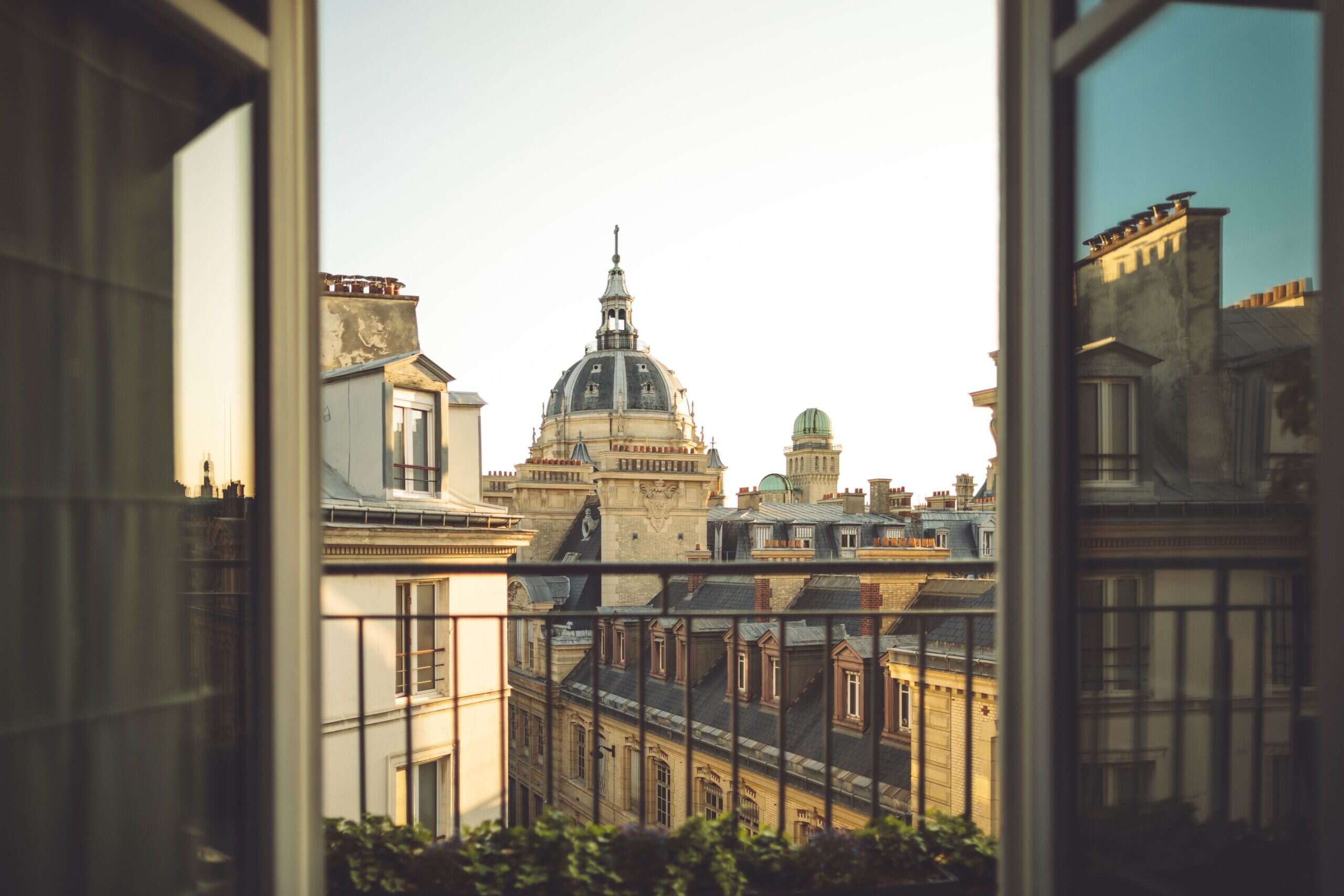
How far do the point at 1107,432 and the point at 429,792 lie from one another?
10.1 m

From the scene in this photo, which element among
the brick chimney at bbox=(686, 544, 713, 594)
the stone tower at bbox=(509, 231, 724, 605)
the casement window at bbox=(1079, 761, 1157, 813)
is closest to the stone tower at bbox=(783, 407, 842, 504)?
the stone tower at bbox=(509, 231, 724, 605)

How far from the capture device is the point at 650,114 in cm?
963

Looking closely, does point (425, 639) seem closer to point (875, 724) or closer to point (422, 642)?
point (422, 642)

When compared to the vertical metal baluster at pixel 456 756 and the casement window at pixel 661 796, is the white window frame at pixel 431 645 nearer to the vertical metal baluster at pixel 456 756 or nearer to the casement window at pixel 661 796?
Answer: the casement window at pixel 661 796

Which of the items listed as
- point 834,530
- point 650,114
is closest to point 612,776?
point 650,114

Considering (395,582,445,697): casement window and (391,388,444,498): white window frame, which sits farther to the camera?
(391,388,444,498): white window frame

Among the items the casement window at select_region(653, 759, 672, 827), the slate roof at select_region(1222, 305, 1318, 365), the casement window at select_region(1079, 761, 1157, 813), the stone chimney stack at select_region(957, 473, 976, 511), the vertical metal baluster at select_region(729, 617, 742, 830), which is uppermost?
the slate roof at select_region(1222, 305, 1318, 365)

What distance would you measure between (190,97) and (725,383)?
65813mm

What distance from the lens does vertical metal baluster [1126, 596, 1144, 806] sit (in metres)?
1.27

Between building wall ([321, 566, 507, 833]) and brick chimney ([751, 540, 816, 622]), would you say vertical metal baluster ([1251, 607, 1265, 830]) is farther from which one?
brick chimney ([751, 540, 816, 622])

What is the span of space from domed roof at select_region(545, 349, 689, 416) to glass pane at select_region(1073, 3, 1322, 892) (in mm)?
65879

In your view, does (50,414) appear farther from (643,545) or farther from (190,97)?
(643,545)

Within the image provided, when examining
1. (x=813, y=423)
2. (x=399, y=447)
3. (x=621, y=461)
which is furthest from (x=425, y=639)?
(x=813, y=423)

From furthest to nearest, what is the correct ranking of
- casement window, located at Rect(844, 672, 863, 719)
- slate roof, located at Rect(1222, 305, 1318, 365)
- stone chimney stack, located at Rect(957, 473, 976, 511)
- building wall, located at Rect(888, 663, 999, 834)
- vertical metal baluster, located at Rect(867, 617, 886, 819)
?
stone chimney stack, located at Rect(957, 473, 976, 511) → casement window, located at Rect(844, 672, 863, 719) → building wall, located at Rect(888, 663, 999, 834) → vertical metal baluster, located at Rect(867, 617, 886, 819) → slate roof, located at Rect(1222, 305, 1318, 365)
